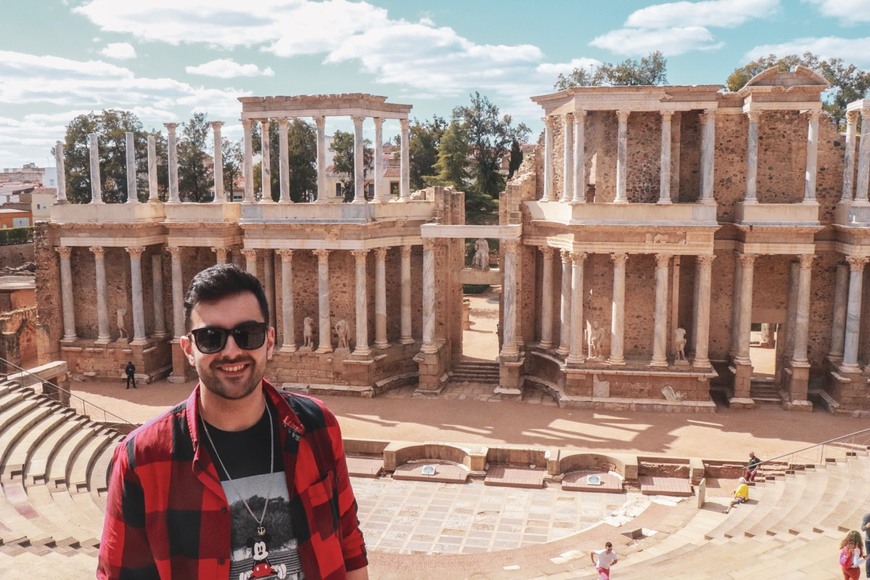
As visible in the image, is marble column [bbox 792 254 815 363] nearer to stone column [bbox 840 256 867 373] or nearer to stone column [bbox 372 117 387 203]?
stone column [bbox 840 256 867 373]

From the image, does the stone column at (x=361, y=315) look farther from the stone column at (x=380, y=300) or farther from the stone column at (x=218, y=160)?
the stone column at (x=218, y=160)

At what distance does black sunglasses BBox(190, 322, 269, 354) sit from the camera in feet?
13.7

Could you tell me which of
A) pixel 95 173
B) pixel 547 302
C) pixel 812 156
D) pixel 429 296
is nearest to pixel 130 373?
pixel 95 173

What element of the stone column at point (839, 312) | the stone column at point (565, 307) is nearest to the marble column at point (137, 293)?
the stone column at point (565, 307)

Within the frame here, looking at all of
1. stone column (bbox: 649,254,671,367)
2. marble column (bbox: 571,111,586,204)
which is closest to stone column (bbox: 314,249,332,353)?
marble column (bbox: 571,111,586,204)

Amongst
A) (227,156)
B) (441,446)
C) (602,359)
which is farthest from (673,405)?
(227,156)

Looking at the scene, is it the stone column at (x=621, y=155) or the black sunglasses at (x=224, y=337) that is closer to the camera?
the black sunglasses at (x=224, y=337)

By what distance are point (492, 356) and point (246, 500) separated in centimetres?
3062

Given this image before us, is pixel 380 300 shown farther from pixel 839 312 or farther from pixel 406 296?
pixel 839 312

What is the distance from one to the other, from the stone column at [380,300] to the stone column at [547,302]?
231 inches

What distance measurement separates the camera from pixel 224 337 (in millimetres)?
4195

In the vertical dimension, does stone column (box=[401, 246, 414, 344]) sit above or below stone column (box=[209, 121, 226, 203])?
below

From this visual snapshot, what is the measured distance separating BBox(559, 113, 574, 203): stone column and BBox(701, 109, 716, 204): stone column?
432cm

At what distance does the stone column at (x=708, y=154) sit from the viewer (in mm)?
26094
